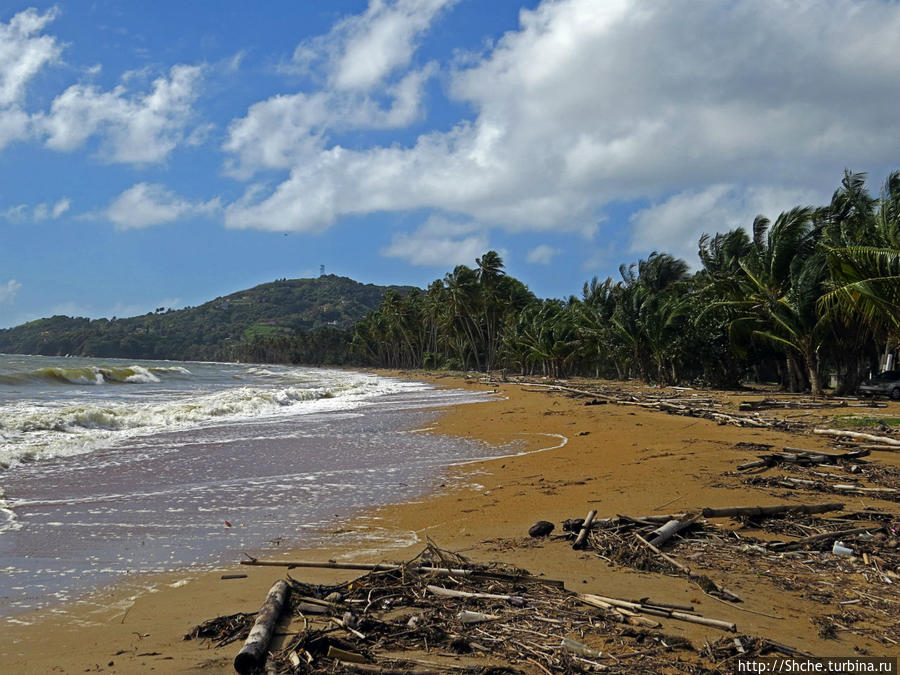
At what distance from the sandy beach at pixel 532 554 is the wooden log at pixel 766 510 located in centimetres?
64

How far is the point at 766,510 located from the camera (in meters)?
5.94

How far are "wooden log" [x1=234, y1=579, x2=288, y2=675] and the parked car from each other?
25672 mm

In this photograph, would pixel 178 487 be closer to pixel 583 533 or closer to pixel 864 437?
pixel 583 533

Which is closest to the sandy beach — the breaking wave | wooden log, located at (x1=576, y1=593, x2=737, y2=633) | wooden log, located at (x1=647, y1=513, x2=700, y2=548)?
wooden log, located at (x1=576, y1=593, x2=737, y2=633)

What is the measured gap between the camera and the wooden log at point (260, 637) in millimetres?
3121

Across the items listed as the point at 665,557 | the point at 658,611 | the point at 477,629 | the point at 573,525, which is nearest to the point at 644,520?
the point at 573,525

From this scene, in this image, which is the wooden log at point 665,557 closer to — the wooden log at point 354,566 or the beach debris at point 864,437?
the wooden log at point 354,566

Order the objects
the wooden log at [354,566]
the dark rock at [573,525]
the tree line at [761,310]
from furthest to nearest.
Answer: the tree line at [761,310], the dark rock at [573,525], the wooden log at [354,566]

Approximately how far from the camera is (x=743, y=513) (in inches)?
233

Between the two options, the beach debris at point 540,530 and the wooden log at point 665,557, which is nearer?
the wooden log at point 665,557

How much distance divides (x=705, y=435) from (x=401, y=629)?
1062 cm

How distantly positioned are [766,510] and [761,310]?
867 inches

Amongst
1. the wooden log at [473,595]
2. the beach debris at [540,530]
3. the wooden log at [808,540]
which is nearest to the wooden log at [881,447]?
the wooden log at [808,540]

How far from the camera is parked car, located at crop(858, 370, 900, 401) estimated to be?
72.6 feet
